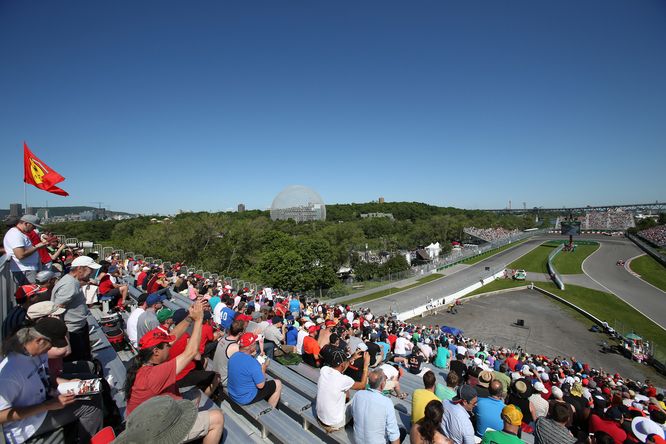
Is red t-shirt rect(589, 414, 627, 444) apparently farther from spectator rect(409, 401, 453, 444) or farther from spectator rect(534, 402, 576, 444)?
spectator rect(409, 401, 453, 444)

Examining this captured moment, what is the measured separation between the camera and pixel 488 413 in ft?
14.9

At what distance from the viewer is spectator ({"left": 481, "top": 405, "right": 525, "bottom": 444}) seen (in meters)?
3.53

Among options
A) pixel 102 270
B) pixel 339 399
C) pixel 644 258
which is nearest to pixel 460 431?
pixel 339 399

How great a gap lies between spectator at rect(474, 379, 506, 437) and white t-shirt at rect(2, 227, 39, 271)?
8.37 metres

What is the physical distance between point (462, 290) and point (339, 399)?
1303 inches

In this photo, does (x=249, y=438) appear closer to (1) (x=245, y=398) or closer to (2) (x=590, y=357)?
(1) (x=245, y=398)

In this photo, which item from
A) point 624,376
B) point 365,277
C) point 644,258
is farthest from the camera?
point 644,258

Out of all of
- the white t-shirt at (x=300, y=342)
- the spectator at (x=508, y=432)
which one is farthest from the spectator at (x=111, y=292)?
the spectator at (x=508, y=432)

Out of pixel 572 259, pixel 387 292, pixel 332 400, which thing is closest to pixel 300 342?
pixel 332 400

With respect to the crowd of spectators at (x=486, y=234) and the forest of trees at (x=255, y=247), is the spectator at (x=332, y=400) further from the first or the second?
the crowd of spectators at (x=486, y=234)

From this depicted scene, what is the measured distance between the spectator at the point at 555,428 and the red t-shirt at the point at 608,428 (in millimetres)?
2695

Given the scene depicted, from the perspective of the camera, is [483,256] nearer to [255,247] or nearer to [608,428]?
[255,247]

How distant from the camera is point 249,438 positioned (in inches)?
147

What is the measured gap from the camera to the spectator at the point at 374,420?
3604mm
